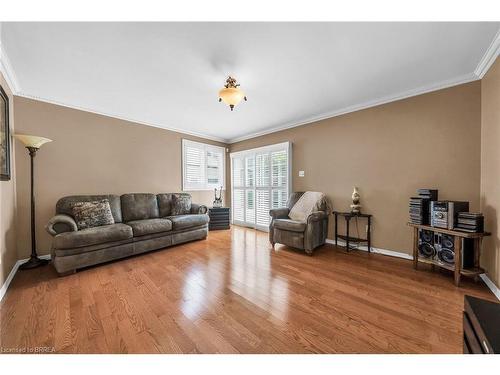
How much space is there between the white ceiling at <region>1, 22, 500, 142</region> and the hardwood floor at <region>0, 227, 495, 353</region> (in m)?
2.35

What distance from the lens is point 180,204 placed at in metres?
3.96

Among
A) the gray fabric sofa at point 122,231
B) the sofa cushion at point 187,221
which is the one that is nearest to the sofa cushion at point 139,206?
the gray fabric sofa at point 122,231

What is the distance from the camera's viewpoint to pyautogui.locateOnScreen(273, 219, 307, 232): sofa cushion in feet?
9.91

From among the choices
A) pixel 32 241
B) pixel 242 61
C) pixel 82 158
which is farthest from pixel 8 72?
pixel 242 61

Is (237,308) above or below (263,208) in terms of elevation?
below

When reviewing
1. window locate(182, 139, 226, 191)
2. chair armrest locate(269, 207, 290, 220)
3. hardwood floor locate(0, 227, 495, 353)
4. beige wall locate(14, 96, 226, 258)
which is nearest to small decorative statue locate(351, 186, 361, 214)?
hardwood floor locate(0, 227, 495, 353)

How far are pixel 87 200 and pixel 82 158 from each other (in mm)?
735

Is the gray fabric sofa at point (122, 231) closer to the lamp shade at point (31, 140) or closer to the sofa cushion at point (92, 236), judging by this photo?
the sofa cushion at point (92, 236)

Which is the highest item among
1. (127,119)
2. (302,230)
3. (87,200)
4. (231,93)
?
(127,119)

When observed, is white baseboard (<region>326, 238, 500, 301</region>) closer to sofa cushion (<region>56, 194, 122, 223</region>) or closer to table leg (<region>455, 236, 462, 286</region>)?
table leg (<region>455, 236, 462, 286</region>)

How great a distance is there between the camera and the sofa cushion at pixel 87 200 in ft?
9.29

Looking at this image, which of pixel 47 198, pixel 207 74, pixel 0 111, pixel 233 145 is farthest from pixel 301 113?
pixel 47 198

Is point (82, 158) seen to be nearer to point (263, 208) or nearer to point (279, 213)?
point (279, 213)

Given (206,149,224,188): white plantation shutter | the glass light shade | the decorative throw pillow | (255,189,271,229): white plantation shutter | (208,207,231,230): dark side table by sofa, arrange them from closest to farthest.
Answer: the glass light shade → the decorative throw pillow → (255,189,271,229): white plantation shutter → (208,207,231,230): dark side table by sofa → (206,149,224,188): white plantation shutter
